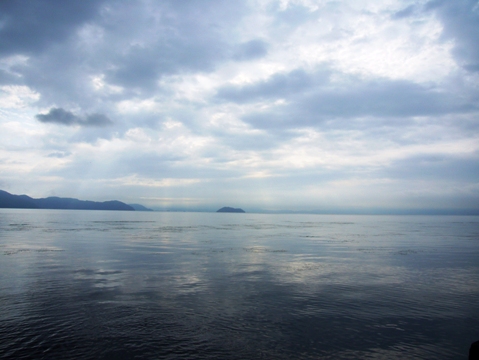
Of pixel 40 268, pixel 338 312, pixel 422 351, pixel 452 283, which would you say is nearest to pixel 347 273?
pixel 452 283

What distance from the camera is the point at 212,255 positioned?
1609 inches

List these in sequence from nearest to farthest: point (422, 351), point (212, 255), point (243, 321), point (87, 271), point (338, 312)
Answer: point (422, 351) < point (243, 321) < point (338, 312) < point (87, 271) < point (212, 255)

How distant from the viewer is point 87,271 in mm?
29281

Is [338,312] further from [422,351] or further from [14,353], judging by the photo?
[14,353]

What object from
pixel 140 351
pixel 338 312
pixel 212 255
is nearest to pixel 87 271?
pixel 212 255

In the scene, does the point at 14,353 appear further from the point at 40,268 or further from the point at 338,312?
the point at 40,268

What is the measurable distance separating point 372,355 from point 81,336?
13.0 metres

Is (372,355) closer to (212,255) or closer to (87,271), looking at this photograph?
(87,271)

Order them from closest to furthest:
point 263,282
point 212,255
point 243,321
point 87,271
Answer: point 243,321
point 263,282
point 87,271
point 212,255

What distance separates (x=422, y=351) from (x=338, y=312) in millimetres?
5145

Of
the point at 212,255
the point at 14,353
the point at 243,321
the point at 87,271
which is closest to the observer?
the point at 14,353

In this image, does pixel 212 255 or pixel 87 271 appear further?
pixel 212 255

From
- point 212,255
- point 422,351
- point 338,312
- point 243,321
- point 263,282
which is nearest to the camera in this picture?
point 422,351

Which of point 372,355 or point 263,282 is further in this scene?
point 263,282
